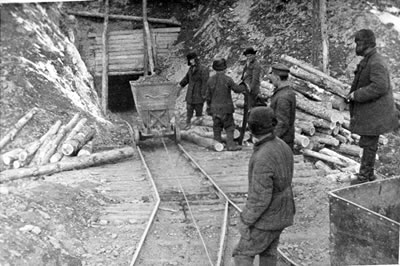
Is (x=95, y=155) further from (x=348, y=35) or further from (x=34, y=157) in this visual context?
(x=348, y=35)

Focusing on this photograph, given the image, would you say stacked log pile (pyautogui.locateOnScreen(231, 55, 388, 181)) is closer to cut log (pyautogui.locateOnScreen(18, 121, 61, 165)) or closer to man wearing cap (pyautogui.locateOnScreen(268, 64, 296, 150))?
man wearing cap (pyautogui.locateOnScreen(268, 64, 296, 150))

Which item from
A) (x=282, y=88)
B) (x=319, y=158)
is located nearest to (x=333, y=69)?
(x=319, y=158)

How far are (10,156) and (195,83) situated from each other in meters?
3.71

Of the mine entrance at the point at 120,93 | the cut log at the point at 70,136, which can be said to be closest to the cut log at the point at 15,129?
the cut log at the point at 70,136

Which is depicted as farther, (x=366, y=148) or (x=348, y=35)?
(x=348, y=35)

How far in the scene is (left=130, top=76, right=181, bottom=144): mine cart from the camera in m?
9.40

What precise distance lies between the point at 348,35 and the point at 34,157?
16.8ft

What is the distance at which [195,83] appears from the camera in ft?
31.4

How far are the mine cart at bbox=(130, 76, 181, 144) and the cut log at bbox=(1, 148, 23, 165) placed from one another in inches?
113

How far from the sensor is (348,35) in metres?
8.59

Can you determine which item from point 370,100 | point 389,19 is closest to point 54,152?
point 370,100

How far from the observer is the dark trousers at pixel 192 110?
9984mm

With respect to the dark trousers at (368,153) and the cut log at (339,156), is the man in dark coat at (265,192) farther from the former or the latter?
the cut log at (339,156)

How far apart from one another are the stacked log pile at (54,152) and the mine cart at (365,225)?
4.18 metres
